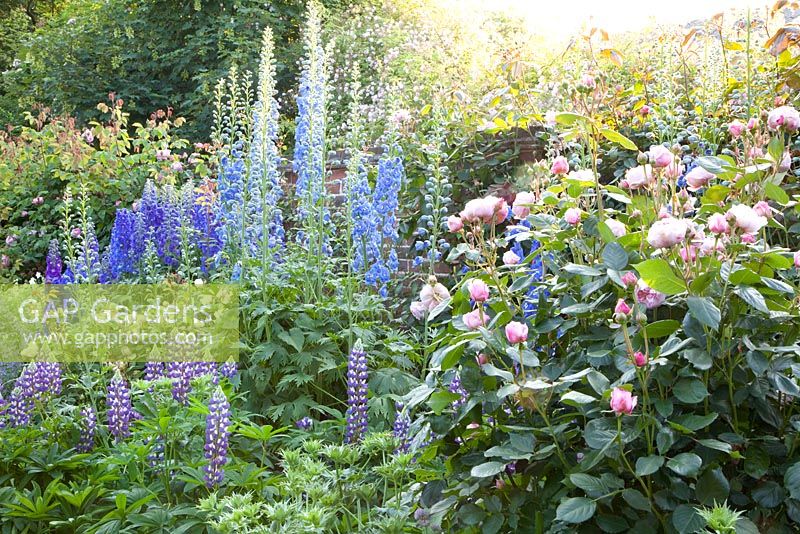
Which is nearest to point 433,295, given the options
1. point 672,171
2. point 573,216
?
point 573,216

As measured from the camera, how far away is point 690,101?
4246 mm

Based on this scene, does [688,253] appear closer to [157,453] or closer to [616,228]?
[616,228]

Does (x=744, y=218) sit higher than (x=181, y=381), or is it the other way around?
(x=744, y=218)

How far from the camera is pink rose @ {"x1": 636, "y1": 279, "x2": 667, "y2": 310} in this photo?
170 centimetres

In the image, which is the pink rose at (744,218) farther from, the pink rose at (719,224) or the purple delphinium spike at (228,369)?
the purple delphinium spike at (228,369)

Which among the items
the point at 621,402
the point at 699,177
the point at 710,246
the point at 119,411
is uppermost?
the point at 699,177

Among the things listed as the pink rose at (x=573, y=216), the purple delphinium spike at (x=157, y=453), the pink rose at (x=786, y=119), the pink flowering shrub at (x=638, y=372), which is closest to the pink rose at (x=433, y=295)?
the pink flowering shrub at (x=638, y=372)

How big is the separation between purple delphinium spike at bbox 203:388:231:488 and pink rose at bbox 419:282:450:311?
694 millimetres

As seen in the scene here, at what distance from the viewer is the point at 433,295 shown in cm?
208

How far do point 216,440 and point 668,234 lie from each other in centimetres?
143

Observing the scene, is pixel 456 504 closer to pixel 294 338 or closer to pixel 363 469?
pixel 363 469

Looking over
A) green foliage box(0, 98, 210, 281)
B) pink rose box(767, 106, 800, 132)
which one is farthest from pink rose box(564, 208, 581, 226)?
green foliage box(0, 98, 210, 281)

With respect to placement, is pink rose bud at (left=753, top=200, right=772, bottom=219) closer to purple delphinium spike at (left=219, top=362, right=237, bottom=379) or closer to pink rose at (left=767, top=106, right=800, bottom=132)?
pink rose at (left=767, top=106, right=800, bottom=132)

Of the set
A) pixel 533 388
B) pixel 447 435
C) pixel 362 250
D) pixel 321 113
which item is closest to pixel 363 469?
pixel 447 435
